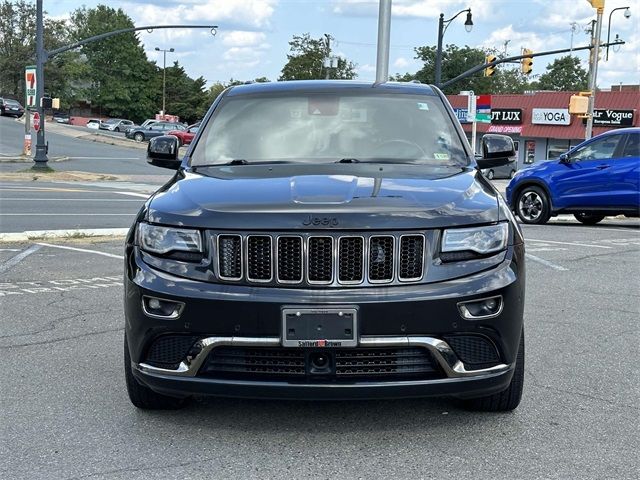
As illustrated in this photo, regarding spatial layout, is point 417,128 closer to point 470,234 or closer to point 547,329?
point 470,234

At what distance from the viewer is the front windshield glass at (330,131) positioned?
4.78m

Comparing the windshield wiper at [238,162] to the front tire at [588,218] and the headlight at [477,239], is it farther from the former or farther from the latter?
the front tire at [588,218]

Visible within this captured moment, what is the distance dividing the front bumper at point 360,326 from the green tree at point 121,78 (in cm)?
10117

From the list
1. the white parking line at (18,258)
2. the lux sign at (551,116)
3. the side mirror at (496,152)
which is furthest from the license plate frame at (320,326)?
the lux sign at (551,116)

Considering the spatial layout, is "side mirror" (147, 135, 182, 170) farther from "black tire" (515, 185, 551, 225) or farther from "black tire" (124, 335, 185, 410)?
"black tire" (515, 185, 551, 225)

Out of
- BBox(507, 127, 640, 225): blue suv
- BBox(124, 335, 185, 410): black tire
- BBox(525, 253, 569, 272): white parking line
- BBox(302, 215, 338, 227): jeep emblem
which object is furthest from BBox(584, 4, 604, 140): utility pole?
BBox(124, 335, 185, 410): black tire

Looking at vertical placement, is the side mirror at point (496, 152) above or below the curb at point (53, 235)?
above

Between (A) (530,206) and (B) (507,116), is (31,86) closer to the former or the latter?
(A) (530,206)

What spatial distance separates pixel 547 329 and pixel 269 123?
2.74m

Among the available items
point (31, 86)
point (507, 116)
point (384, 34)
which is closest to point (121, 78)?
point (507, 116)

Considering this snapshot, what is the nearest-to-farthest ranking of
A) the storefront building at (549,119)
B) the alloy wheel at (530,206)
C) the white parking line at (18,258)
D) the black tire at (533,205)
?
the white parking line at (18,258) → the black tire at (533,205) → the alloy wheel at (530,206) → the storefront building at (549,119)

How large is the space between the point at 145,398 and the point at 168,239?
93 centimetres

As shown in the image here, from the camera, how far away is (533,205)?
14.8 m

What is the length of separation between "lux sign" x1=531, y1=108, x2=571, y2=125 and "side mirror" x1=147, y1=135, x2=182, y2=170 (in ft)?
155
